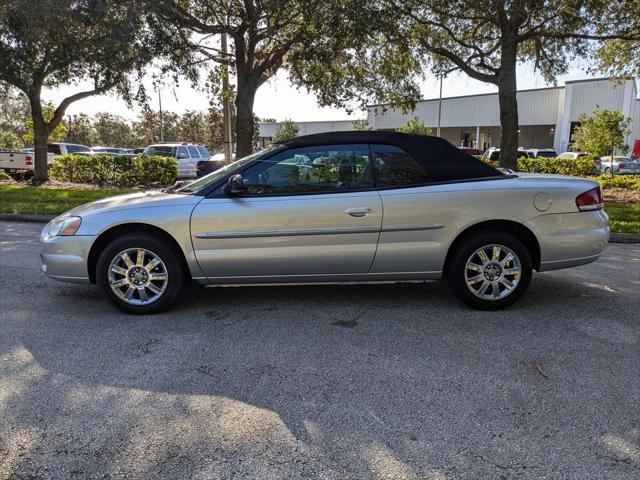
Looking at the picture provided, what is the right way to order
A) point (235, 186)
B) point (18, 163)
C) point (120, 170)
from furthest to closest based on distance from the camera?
point (18, 163)
point (120, 170)
point (235, 186)

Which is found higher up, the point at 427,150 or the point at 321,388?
the point at 427,150

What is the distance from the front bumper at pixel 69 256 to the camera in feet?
15.0

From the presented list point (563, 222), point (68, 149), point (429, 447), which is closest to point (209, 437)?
point (429, 447)

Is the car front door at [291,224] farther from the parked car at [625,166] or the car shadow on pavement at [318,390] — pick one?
the parked car at [625,166]

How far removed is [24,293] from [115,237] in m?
1.55

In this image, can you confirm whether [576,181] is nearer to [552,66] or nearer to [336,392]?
[336,392]

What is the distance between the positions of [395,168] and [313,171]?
0.75 meters

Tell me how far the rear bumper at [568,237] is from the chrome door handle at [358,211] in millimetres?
1508

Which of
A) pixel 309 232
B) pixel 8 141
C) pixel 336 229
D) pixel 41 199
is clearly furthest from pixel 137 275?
pixel 8 141

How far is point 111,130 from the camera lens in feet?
253

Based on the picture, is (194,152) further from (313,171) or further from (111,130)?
(111,130)

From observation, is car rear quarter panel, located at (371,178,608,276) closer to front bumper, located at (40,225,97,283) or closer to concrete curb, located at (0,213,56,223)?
front bumper, located at (40,225,97,283)

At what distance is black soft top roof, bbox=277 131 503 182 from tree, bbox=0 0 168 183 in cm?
774

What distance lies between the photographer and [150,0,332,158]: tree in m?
11.2
